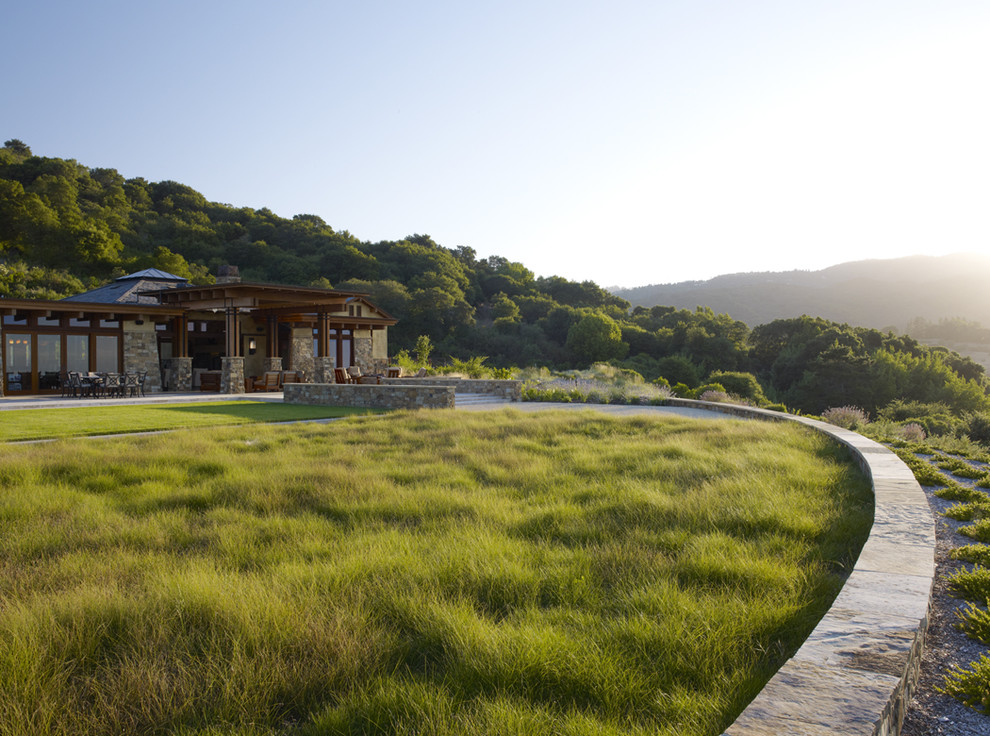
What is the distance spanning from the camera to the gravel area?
2.13m

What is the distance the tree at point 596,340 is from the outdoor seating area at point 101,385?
1366 inches

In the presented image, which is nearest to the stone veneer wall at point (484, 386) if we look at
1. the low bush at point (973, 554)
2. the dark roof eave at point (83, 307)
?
the dark roof eave at point (83, 307)

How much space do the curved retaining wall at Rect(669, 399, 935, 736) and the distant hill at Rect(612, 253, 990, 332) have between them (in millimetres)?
89060

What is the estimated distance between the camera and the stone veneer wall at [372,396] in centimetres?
1403

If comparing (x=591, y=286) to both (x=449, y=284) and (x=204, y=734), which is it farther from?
(x=204, y=734)

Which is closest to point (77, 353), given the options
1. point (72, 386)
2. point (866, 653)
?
point (72, 386)

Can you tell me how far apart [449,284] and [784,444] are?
43503 millimetres

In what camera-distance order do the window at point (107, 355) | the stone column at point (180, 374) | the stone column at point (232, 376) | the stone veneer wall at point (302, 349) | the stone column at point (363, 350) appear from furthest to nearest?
the stone column at point (363, 350) < the stone veneer wall at point (302, 349) < the stone column at point (180, 374) < the window at point (107, 355) < the stone column at point (232, 376)

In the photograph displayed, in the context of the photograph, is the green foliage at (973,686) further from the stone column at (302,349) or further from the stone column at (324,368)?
the stone column at (302,349)

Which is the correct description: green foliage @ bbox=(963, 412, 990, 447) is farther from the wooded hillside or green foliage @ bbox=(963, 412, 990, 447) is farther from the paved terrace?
the wooded hillside

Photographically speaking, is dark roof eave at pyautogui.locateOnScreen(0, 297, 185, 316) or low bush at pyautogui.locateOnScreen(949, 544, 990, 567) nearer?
low bush at pyautogui.locateOnScreen(949, 544, 990, 567)

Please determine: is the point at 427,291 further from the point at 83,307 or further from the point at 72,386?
the point at 72,386

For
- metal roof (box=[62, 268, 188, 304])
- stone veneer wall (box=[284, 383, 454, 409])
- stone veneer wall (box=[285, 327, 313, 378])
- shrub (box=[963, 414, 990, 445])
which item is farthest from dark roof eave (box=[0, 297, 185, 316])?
shrub (box=[963, 414, 990, 445])

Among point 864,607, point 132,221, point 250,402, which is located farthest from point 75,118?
point 864,607
